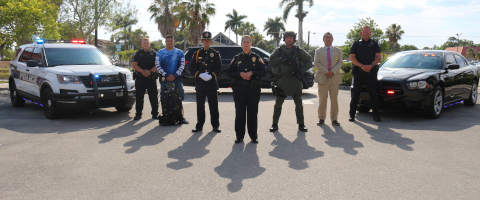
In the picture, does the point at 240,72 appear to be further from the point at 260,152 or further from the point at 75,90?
the point at 75,90

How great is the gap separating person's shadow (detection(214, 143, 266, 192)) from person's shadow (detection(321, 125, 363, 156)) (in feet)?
4.34

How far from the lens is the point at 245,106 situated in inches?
241

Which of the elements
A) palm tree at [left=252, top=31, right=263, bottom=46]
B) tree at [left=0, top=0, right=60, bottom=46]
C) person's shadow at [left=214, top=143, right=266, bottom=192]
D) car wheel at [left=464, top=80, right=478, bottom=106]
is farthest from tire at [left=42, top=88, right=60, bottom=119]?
palm tree at [left=252, top=31, right=263, bottom=46]

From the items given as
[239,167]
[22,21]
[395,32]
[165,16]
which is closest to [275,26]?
[395,32]

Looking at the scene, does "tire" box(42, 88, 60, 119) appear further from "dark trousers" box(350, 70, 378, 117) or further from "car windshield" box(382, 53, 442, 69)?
"car windshield" box(382, 53, 442, 69)

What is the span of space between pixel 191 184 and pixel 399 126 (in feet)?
16.5

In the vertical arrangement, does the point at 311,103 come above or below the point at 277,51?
below

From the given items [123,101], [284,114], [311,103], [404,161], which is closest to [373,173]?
[404,161]

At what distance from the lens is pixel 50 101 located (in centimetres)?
816

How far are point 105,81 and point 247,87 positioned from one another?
12.4 ft

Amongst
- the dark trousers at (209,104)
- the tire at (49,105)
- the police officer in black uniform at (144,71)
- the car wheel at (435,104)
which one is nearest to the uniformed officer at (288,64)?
A: the dark trousers at (209,104)

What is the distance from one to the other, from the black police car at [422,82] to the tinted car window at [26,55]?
318 inches

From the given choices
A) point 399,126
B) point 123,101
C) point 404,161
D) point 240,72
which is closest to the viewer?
point 404,161

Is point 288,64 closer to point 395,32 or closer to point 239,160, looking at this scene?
point 239,160
